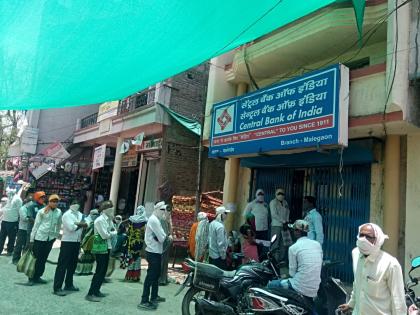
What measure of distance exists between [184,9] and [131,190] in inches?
593

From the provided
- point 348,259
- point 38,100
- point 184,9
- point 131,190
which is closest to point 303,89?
point 348,259

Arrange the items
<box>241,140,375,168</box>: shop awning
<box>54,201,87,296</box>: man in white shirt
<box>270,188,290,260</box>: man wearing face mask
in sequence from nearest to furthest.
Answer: <box>54,201,87,296</box>: man in white shirt → <box>241,140,375,168</box>: shop awning → <box>270,188,290,260</box>: man wearing face mask

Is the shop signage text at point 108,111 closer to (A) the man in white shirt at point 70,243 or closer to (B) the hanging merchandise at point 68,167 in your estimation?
(B) the hanging merchandise at point 68,167

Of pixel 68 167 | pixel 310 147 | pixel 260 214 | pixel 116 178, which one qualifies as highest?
pixel 68 167

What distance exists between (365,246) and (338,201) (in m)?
4.86

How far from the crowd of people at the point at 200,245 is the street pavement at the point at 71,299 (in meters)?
0.20

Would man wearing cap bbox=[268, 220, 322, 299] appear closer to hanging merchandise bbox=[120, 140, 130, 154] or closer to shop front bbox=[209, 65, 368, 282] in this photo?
shop front bbox=[209, 65, 368, 282]

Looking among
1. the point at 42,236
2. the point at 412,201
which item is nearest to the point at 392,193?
the point at 412,201

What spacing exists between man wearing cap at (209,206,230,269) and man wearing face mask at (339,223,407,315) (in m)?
3.53

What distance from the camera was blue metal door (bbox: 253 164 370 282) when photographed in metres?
7.47

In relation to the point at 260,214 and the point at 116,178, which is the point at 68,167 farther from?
the point at 260,214

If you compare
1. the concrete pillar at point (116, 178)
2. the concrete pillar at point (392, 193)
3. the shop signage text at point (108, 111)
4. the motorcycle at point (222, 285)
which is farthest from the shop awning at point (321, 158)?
the shop signage text at point (108, 111)

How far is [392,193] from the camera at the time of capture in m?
6.89

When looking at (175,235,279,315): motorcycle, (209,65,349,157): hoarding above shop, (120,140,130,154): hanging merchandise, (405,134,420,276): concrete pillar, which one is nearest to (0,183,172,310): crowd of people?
(175,235,279,315): motorcycle
